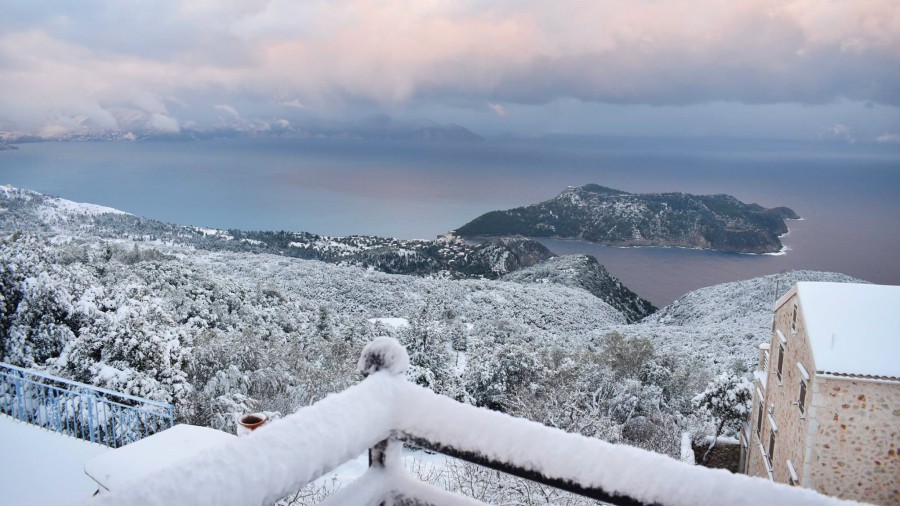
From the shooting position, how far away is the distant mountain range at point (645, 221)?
6231cm

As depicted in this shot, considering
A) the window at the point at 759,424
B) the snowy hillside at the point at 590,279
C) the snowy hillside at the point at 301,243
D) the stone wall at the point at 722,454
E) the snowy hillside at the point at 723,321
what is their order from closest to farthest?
the window at the point at 759,424
the stone wall at the point at 722,454
the snowy hillside at the point at 723,321
the snowy hillside at the point at 590,279
the snowy hillside at the point at 301,243

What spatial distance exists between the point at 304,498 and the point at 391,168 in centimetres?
17253

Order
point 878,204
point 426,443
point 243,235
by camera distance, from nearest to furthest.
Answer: point 426,443 → point 878,204 → point 243,235

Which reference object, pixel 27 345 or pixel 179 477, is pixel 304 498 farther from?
pixel 27 345

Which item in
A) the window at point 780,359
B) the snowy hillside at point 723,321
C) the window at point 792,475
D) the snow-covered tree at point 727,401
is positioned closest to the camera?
the window at point 792,475

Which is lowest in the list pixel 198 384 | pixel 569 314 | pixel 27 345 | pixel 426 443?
pixel 569 314

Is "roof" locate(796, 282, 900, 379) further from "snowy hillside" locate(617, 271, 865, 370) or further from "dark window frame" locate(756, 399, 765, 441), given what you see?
"snowy hillside" locate(617, 271, 865, 370)

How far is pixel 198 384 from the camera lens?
1407 centimetres

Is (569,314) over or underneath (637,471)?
underneath

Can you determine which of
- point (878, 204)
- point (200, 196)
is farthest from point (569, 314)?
point (200, 196)

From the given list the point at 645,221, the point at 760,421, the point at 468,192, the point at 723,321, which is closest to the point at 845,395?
the point at 760,421

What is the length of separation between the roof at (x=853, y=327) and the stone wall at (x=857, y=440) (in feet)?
0.75

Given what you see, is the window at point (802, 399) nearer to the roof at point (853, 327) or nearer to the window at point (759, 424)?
the roof at point (853, 327)

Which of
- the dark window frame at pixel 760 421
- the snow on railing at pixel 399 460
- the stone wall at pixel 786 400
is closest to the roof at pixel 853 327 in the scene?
the stone wall at pixel 786 400
